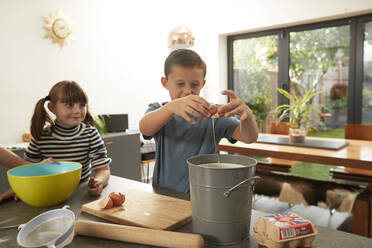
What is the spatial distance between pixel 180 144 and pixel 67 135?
19.4 inches

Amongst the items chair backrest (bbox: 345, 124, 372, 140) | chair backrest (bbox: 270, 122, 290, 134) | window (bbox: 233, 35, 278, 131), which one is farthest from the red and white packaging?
window (bbox: 233, 35, 278, 131)

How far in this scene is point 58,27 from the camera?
303cm

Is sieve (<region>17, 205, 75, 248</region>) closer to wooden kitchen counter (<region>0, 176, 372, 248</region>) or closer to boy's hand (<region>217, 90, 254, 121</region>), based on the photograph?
wooden kitchen counter (<region>0, 176, 372, 248</region>)

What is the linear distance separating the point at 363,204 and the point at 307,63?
8.78ft

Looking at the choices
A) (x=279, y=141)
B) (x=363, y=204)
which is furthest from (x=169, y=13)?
(x=363, y=204)

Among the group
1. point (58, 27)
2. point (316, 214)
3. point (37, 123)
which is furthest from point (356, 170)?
point (58, 27)

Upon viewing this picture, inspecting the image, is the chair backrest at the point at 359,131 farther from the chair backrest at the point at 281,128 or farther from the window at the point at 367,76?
the window at the point at 367,76

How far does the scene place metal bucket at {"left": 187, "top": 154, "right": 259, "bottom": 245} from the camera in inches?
23.0

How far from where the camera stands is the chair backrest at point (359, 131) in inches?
108

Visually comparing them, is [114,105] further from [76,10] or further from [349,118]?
[349,118]

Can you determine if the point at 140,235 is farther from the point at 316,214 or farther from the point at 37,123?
the point at 316,214

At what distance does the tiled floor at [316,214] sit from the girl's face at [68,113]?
207 centimetres

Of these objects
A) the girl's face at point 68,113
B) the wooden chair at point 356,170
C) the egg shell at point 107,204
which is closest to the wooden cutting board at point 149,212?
the egg shell at point 107,204

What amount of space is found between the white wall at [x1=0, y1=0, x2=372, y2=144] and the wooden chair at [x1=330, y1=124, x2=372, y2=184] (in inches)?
59.6
